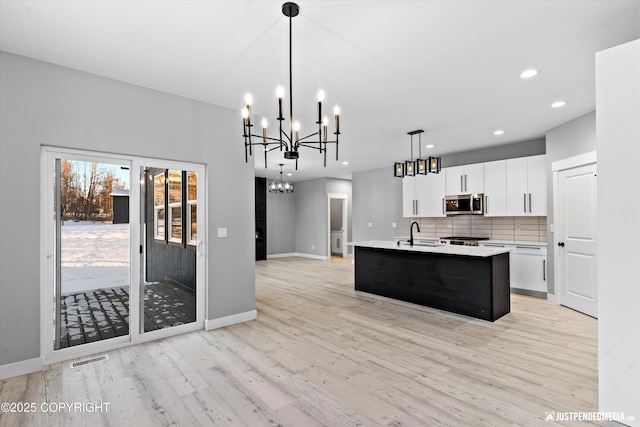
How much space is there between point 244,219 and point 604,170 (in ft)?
11.7

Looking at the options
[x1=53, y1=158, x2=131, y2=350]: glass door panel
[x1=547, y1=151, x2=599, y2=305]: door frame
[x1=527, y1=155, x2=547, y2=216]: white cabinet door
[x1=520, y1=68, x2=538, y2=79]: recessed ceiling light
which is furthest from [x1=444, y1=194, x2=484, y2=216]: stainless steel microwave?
[x1=53, y1=158, x2=131, y2=350]: glass door panel

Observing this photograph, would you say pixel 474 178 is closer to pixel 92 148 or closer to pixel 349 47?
pixel 349 47

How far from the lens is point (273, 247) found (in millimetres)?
10695

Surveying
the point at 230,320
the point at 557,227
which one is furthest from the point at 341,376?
the point at 557,227

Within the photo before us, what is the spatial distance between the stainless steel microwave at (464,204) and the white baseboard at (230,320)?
4.39 meters

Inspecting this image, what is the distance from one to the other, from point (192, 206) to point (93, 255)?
1.12 metres

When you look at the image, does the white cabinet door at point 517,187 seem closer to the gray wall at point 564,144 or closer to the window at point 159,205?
the gray wall at point 564,144

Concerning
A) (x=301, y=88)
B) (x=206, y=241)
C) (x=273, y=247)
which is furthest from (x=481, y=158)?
(x=273, y=247)

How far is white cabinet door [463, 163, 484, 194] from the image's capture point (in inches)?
242

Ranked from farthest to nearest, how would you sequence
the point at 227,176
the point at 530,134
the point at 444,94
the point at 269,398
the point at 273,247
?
the point at 273,247 < the point at 530,134 < the point at 227,176 < the point at 444,94 < the point at 269,398

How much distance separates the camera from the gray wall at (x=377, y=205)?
8.38m

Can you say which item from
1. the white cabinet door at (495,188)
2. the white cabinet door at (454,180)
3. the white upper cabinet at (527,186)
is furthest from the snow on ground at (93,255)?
the white upper cabinet at (527,186)

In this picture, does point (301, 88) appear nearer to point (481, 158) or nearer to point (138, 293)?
point (138, 293)

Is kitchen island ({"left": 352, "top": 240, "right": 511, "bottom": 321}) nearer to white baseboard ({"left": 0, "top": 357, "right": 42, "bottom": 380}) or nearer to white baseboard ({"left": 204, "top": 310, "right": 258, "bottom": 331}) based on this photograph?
white baseboard ({"left": 204, "top": 310, "right": 258, "bottom": 331})
